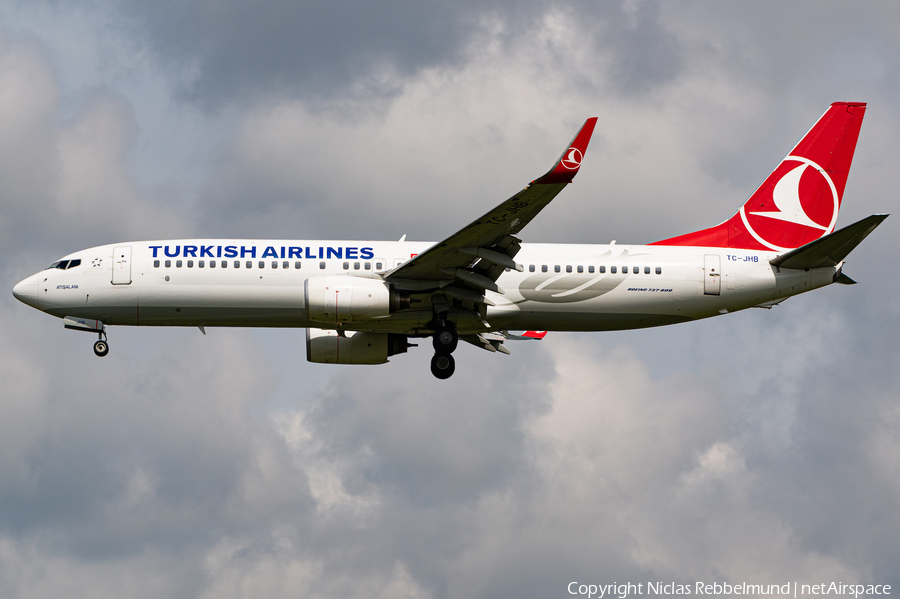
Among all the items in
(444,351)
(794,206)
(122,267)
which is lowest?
(444,351)

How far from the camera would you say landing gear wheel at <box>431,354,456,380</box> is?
3738 centimetres

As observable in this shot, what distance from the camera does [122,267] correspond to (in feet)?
123

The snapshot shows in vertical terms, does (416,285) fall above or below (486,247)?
below

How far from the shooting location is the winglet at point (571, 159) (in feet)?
95.6

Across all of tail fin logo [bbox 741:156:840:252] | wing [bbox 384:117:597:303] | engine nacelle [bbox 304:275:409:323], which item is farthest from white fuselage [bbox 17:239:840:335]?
tail fin logo [bbox 741:156:840:252]

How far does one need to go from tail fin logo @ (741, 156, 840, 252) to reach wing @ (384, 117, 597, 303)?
1246 centimetres

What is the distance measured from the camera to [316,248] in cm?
3741

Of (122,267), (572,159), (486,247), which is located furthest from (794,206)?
(122,267)

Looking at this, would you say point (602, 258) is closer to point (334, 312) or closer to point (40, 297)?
point (334, 312)

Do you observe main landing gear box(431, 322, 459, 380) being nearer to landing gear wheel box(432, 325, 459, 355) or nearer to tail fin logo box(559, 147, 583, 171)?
landing gear wheel box(432, 325, 459, 355)

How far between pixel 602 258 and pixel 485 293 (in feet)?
15.5

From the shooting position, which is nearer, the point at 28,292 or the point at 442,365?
the point at 442,365

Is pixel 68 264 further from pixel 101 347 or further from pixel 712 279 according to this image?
pixel 712 279

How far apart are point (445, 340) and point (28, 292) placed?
618 inches
